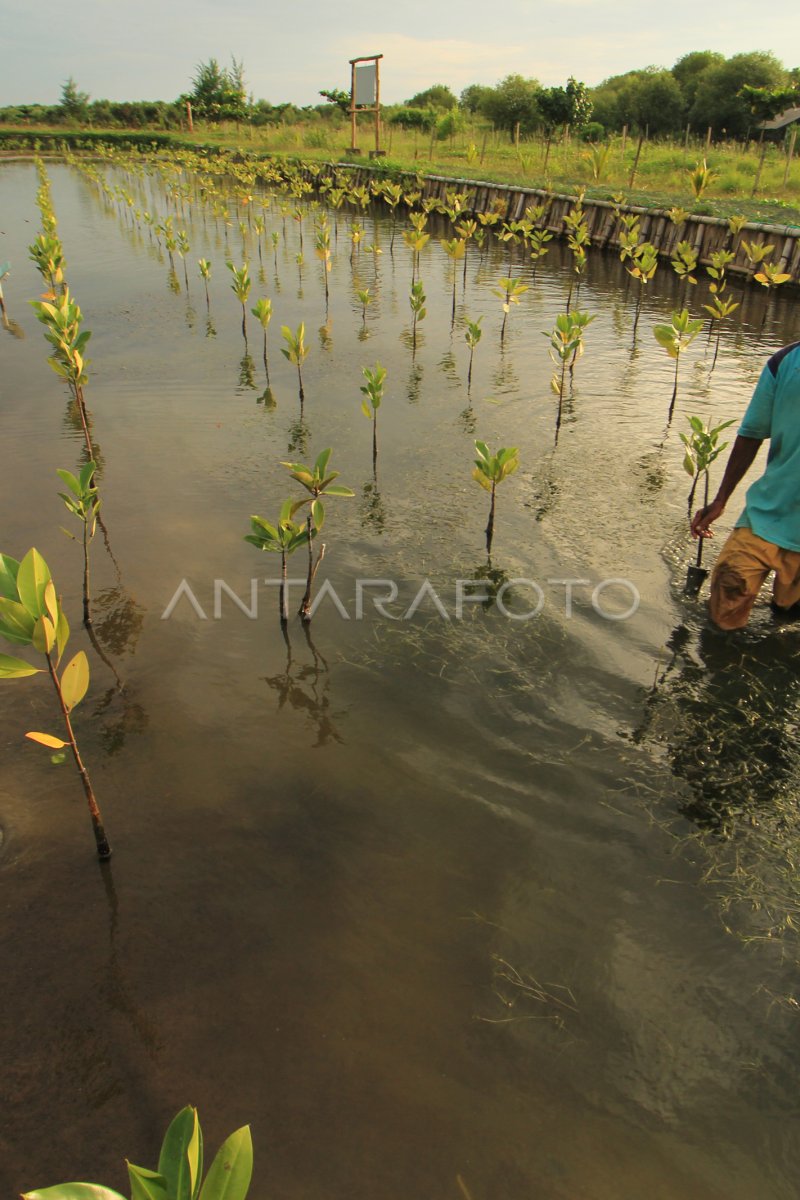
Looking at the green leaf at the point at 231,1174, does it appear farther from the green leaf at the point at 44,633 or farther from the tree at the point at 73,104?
the tree at the point at 73,104

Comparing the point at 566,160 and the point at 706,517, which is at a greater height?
the point at 566,160

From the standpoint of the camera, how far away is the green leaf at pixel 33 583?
212 cm

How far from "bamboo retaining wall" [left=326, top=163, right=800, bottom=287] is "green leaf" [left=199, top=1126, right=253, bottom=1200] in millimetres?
13806

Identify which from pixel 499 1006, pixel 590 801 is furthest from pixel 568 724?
pixel 499 1006

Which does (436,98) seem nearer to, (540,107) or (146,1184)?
(540,107)

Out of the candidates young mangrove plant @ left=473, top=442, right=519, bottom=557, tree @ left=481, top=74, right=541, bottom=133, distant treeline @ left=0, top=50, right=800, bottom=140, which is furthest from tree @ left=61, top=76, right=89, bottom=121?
young mangrove plant @ left=473, top=442, right=519, bottom=557

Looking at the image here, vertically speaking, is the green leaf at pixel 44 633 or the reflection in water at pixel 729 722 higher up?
the green leaf at pixel 44 633

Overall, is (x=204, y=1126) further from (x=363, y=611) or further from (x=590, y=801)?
(x=363, y=611)

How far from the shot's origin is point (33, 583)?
2.14 m

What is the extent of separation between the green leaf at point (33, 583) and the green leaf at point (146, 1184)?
59.2 inches

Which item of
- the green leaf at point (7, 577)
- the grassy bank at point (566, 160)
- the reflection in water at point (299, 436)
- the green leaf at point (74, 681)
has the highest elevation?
the grassy bank at point (566, 160)

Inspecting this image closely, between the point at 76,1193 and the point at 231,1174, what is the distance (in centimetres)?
24

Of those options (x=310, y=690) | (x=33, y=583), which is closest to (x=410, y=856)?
(x=310, y=690)

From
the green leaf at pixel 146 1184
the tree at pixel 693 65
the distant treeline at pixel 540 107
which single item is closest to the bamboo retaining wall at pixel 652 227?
the distant treeline at pixel 540 107
